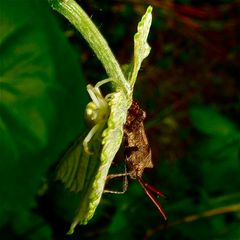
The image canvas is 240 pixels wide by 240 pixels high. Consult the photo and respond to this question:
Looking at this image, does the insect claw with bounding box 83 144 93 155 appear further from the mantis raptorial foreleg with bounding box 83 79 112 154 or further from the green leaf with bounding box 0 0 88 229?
the green leaf with bounding box 0 0 88 229

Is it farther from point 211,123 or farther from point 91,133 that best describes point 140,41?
point 211,123

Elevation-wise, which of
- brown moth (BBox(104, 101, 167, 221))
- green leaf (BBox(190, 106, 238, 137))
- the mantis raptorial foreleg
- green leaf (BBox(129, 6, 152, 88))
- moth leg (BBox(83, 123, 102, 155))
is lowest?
green leaf (BBox(190, 106, 238, 137))

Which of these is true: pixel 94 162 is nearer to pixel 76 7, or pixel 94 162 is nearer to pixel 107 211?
pixel 76 7

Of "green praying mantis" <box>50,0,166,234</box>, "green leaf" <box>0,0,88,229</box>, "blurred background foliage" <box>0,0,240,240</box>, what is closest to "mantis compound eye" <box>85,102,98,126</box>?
"green praying mantis" <box>50,0,166,234</box>

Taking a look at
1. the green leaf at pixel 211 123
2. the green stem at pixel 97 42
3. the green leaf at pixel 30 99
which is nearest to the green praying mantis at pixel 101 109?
the green stem at pixel 97 42

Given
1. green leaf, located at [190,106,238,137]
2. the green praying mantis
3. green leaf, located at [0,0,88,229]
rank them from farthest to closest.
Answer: green leaf, located at [190,106,238,137]
green leaf, located at [0,0,88,229]
the green praying mantis

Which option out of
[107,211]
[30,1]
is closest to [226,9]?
[107,211]
